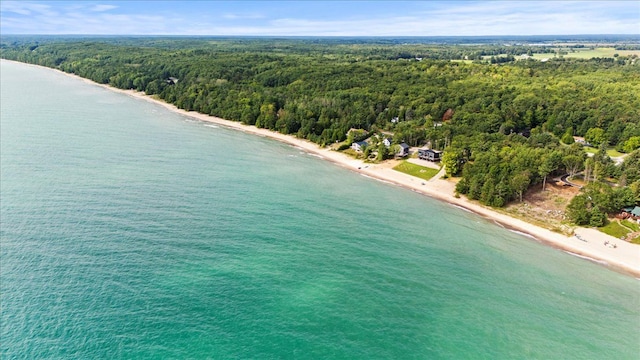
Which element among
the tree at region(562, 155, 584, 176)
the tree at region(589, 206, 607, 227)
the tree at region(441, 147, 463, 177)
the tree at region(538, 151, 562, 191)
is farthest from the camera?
the tree at region(441, 147, 463, 177)

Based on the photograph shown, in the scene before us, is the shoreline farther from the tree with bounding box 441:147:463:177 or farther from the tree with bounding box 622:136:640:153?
the tree with bounding box 622:136:640:153

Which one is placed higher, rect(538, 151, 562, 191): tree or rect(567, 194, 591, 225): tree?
rect(538, 151, 562, 191): tree

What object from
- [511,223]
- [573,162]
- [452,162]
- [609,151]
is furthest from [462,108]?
[511,223]

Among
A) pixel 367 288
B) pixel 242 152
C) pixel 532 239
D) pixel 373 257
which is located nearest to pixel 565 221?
pixel 532 239

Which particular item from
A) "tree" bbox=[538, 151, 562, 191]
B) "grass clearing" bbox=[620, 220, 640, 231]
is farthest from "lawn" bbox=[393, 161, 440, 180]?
"grass clearing" bbox=[620, 220, 640, 231]

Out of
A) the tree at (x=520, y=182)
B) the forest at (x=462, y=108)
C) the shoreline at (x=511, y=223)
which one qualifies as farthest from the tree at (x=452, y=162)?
the tree at (x=520, y=182)

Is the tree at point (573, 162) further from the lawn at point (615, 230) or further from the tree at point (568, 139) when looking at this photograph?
the tree at point (568, 139)

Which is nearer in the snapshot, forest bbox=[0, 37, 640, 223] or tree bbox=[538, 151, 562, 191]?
tree bbox=[538, 151, 562, 191]
